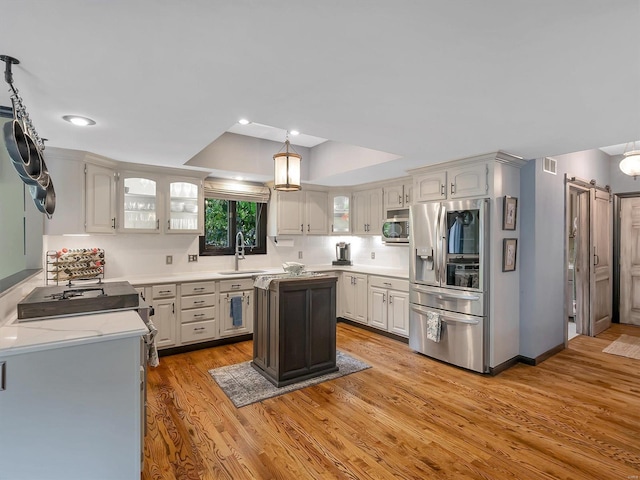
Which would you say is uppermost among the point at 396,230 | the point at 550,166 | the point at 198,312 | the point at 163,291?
the point at 550,166

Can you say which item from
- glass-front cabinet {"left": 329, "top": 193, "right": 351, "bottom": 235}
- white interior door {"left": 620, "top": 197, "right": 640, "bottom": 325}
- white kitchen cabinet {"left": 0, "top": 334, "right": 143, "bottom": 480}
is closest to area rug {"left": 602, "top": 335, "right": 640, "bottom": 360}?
white interior door {"left": 620, "top": 197, "right": 640, "bottom": 325}

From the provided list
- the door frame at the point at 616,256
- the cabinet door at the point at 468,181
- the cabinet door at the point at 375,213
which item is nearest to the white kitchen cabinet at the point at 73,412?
the cabinet door at the point at 468,181

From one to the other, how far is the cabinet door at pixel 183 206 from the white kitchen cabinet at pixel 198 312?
0.79 m

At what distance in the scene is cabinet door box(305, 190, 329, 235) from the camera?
5.46 m

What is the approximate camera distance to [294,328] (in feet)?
10.8

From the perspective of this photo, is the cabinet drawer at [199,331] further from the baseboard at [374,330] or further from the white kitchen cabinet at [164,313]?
the baseboard at [374,330]

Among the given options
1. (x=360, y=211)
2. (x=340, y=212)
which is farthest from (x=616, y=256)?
(x=340, y=212)

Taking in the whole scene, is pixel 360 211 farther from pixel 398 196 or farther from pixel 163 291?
pixel 163 291

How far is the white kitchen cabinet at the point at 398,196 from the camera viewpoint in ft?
15.7

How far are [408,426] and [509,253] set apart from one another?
214cm

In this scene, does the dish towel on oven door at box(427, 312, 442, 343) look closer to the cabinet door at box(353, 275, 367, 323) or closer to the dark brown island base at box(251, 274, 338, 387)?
the dark brown island base at box(251, 274, 338, 387)

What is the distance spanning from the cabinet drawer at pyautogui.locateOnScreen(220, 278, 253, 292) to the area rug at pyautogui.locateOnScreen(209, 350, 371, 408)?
1034 millimetres

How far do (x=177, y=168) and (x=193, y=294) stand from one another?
1.58m

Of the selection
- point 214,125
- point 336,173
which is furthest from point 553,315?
point 214,125
